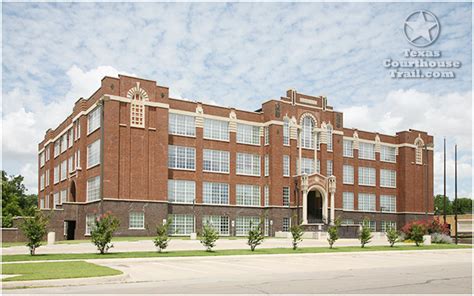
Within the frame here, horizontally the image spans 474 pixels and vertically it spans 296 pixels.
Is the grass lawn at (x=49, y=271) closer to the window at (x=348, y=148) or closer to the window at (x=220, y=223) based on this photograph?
the window at (x=220, y=223)

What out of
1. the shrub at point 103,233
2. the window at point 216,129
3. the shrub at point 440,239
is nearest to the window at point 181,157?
the window at point 216,129

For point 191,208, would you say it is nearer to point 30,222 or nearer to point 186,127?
point 186,127

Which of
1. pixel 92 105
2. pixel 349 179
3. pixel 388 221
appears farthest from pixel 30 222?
pixel 388 221

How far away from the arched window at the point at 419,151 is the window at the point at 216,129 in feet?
102

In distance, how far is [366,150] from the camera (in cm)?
7069

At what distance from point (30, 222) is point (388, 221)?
55374 millimetres

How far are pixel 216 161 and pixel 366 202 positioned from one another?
24.0 metres

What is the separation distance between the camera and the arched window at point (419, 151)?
243 feet

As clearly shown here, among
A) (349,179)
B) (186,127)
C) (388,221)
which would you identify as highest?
(186,127)

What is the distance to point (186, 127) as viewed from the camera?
54562mm

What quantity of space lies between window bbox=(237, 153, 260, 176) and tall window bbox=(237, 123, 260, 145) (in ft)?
5.05

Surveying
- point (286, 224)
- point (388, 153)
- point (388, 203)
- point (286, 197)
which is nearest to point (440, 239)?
point (286, 224)

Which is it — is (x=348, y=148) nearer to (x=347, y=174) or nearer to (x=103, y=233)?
(x=347, y=174)

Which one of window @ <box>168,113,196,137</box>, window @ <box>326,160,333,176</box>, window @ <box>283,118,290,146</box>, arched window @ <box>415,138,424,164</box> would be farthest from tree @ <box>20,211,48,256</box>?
arched window @ <box>415,138,424,164</box>
